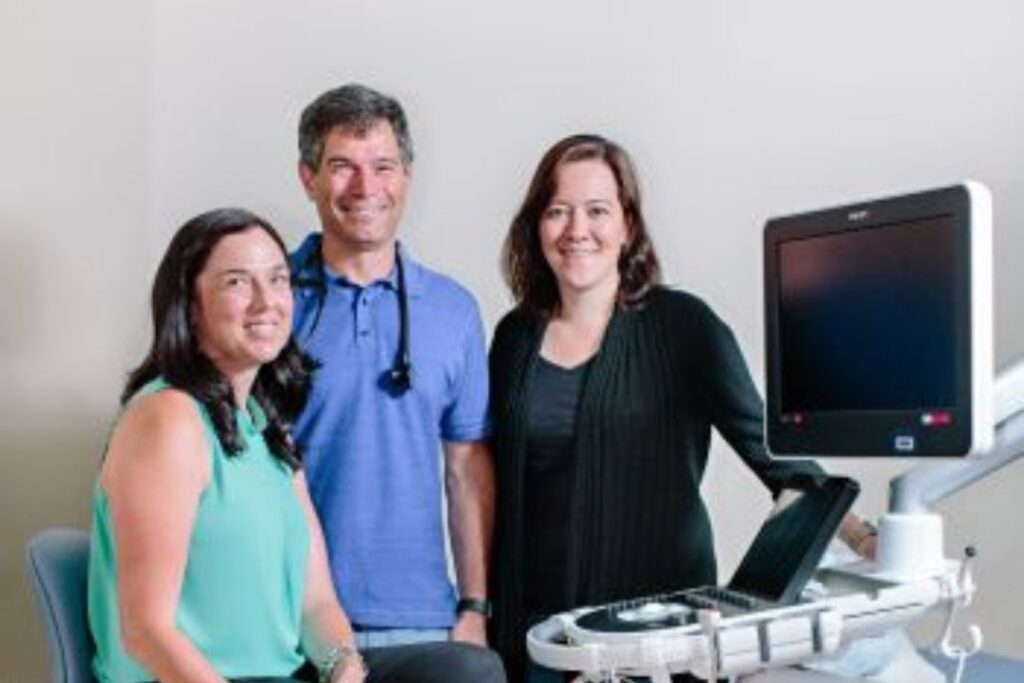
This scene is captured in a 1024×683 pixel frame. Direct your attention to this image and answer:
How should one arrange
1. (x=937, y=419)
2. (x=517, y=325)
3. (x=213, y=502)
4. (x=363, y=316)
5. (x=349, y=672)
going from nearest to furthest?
(x=937, y=419) < (x=213, y=502) < (x=349, y=672) < (x=363, y=316) < (x=517, y=325)

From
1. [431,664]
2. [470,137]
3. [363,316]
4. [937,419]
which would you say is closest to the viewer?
[937,419]

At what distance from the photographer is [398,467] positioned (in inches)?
76.9

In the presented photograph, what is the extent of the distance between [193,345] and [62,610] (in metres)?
0.39

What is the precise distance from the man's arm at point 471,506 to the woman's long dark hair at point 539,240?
262 mm

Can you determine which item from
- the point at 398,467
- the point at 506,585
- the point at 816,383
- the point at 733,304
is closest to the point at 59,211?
the point at 398,467

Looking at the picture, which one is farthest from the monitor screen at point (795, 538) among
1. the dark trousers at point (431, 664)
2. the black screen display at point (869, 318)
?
the dark trousers at point (431, 664)

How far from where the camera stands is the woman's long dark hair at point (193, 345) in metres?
1.70

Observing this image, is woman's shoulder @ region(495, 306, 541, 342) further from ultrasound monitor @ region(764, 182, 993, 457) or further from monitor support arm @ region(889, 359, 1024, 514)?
monitor support arm @ region(889, 359, 1024, 514)

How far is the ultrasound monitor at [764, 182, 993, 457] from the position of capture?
1.39 m

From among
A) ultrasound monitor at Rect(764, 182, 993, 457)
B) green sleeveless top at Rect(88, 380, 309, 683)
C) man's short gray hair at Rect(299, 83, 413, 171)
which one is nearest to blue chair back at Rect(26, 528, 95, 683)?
green sleeveless top at Rect(88, 380, 309, 683)

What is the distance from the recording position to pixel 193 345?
174cm

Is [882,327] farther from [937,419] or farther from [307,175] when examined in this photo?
[307,175]

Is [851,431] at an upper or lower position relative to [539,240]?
lower

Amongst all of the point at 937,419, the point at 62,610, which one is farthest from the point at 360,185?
the point at 937,419
